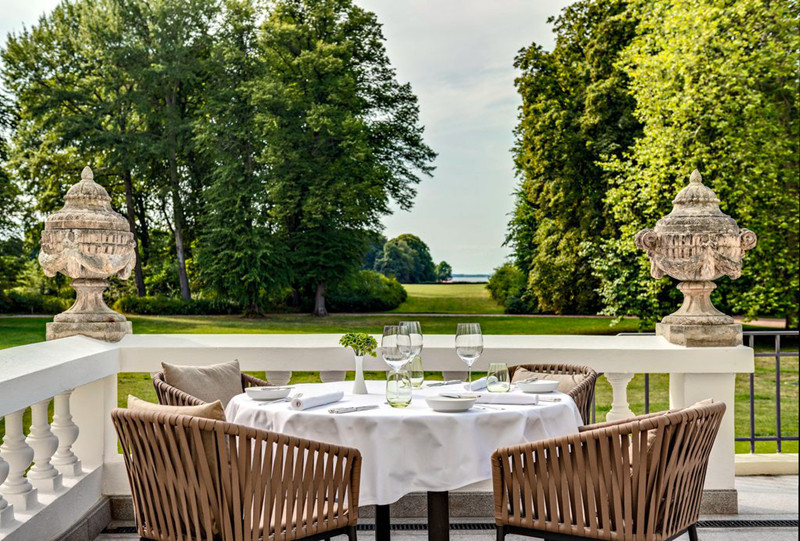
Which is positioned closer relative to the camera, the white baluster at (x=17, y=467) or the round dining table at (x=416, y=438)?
the round dining table at (x=416, y=438)

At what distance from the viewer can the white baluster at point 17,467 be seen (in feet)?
9.75

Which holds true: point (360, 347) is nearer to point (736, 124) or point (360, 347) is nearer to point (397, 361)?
point (397, 361)

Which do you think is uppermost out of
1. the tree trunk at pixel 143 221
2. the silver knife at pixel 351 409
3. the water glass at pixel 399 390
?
the tree trunk at pixel 143 221

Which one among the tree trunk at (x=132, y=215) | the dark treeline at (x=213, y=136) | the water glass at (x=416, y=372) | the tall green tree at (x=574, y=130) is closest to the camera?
the water glass at (x=416, y=372)

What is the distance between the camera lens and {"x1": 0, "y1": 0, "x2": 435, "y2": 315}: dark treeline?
22453mm

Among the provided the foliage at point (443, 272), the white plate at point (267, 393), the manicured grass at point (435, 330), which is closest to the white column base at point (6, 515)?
the white plate at point (267, 393)

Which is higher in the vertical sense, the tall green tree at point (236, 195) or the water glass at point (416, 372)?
the tall green tree at point (236, 195)

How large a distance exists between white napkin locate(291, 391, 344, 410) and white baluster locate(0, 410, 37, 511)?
1.20 m

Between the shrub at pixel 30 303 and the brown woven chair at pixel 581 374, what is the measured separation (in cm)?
2157

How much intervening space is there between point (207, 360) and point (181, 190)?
21364 millimetres

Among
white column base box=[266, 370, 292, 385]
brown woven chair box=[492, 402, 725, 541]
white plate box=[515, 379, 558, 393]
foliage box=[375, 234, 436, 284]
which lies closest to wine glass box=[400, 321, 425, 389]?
white plate box=[515, 379, 558, 393]

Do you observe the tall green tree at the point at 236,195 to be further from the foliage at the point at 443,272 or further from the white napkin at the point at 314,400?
the white napkin at the point at 314,400

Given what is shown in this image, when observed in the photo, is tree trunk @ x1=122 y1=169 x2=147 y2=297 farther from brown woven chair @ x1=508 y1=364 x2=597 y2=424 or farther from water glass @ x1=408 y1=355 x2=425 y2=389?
water glass @ x1=408 y1=355 x2=425 y2=389

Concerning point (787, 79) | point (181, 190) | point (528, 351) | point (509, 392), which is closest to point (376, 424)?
point (509, 392)
